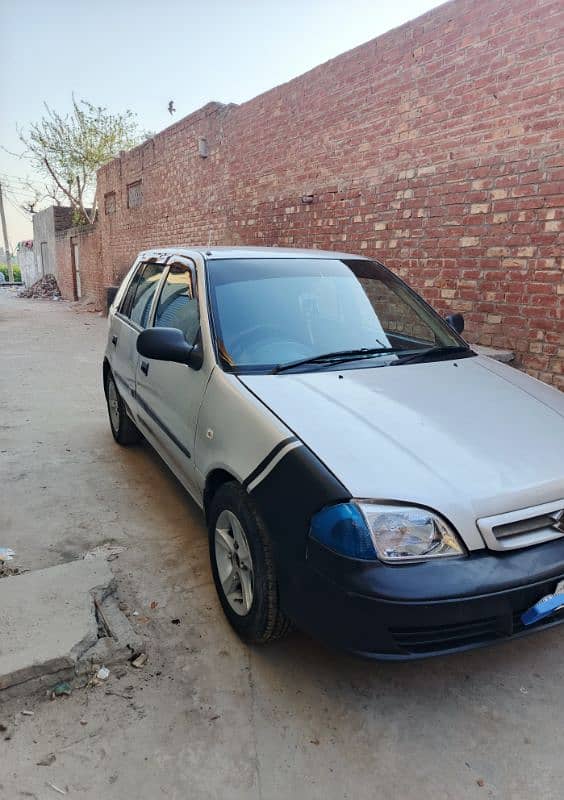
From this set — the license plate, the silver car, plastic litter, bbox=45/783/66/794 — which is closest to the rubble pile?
the silver car

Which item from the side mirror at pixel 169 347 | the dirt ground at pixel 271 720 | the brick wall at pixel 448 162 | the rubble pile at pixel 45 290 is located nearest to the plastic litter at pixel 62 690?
the dirt ground at pixel 271 720

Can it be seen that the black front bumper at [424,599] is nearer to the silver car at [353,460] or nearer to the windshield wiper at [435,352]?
the silver car at [353,460]

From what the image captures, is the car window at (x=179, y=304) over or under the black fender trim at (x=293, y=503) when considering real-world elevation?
over

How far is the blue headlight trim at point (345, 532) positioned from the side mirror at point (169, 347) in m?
1.20

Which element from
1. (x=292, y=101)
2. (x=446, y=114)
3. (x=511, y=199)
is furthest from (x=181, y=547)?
(x=292, y=101)

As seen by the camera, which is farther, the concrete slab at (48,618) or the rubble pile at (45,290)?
the rubble pile at (45,290)

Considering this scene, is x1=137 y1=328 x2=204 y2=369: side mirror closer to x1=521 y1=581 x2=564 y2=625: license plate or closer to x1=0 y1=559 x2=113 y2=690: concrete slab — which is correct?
x1=0 y1=559 x2=113 y2=690: concrete slab

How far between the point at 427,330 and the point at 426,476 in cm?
159

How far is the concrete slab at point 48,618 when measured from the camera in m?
2.10

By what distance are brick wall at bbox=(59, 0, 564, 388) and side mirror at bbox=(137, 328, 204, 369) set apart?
3307 mm

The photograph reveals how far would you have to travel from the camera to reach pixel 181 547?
3188 millimetres

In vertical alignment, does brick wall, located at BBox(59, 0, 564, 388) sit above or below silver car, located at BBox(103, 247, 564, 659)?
above

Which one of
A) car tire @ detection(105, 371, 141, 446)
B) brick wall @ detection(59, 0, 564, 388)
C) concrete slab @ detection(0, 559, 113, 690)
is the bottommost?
concrete slab @ detection(0, 559, 113, 690)

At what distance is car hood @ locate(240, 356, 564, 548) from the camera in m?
1.81
